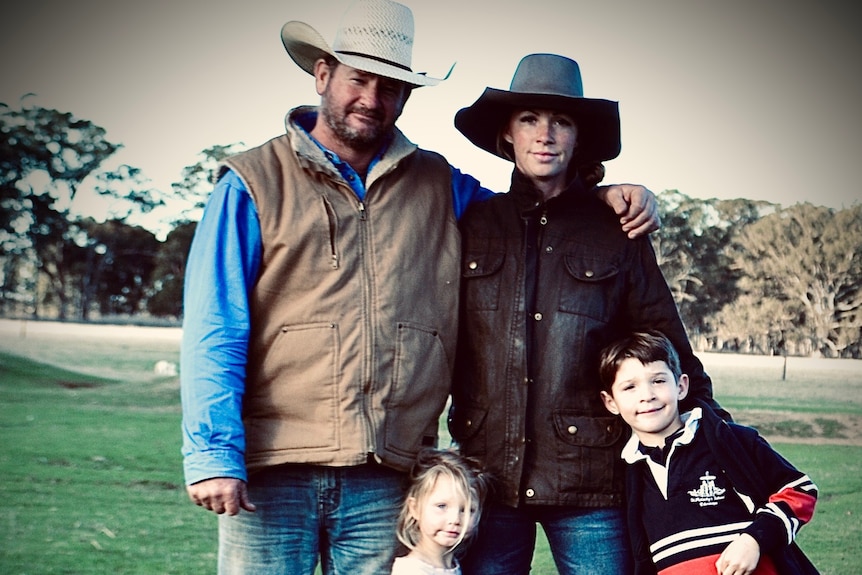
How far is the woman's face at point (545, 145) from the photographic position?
1.97 meters

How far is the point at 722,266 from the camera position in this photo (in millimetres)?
9852

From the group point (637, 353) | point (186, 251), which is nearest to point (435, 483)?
point (637, 353)

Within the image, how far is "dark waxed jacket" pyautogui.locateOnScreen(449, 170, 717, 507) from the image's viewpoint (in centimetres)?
189

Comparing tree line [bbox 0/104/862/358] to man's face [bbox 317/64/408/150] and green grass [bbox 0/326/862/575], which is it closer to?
green grass [bbox 0/326/862/575]

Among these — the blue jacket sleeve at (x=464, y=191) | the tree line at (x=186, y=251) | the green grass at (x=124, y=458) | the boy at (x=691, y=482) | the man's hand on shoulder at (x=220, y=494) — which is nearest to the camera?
the man's hand on shoulder at (x=220, y=494)

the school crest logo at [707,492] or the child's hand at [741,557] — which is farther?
the school crest logo at [707,492]

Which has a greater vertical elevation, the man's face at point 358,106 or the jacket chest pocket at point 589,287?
the man's face at point 358,106

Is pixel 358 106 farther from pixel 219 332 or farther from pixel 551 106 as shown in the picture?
pixel 219 332

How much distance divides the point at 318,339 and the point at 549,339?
49 cm

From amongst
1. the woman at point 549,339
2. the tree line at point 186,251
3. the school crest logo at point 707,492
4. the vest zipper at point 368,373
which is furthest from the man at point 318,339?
the tree line at point 186,251

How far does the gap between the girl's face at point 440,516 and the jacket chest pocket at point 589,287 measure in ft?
1.47

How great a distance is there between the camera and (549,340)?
6.27 feet

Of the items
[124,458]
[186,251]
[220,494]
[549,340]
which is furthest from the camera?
[186,251]

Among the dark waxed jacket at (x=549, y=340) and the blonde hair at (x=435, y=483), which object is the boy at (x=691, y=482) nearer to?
the dark waxed jacket at (x=549, y=340)
